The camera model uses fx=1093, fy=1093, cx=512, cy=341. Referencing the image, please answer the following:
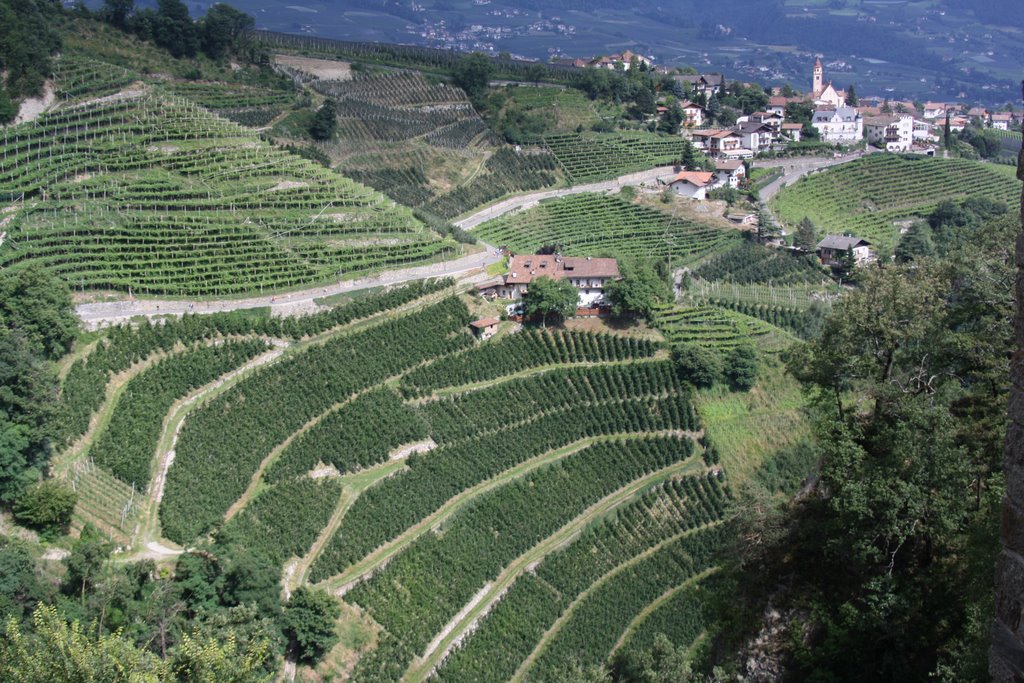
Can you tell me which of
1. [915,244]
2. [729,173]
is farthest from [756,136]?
[915,244]

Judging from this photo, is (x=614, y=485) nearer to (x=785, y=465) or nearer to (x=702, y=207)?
(x=785, y=465)

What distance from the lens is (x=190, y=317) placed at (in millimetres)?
33000

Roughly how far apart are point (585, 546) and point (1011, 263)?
14.6m

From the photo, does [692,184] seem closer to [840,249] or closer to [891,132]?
[840,249]

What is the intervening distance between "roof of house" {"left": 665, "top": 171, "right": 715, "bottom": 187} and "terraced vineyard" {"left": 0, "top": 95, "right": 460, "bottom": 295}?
67.9 ft

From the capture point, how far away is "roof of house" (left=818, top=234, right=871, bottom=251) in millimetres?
53594

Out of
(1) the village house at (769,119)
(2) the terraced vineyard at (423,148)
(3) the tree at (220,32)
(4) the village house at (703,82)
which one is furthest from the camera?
(4) the village house at (703,82)

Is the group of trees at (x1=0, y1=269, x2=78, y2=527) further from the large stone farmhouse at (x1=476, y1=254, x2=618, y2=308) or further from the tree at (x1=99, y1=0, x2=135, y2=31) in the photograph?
the tree at (x1=99, y1=0, x2=135, y2=31)

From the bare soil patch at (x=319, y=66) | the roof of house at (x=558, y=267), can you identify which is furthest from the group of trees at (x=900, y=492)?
the bare soil patch at (x=319, y=66)

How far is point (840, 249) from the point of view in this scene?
5338 cm

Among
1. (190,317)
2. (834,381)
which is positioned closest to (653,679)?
(834,381)

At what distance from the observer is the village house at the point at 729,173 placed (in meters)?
62.7

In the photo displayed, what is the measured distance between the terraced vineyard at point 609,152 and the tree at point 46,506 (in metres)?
37.3

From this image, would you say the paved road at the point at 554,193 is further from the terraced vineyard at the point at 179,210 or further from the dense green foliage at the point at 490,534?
the dense green foliage at the point at 490,534
